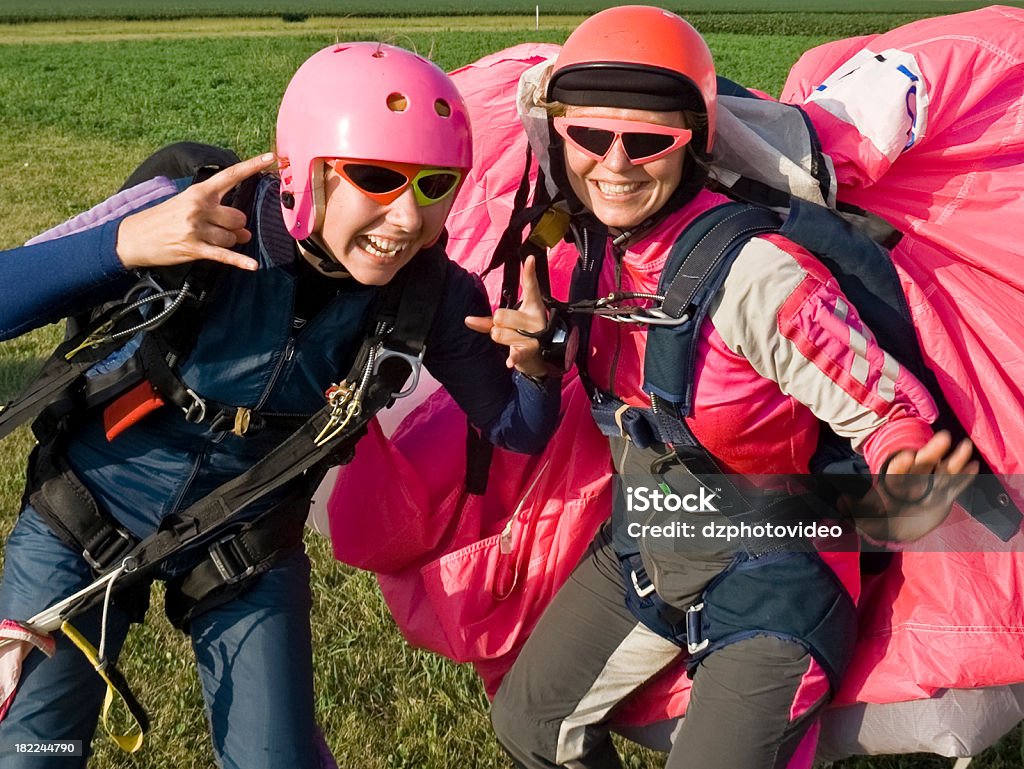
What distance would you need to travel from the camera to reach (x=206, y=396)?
8.55 feet

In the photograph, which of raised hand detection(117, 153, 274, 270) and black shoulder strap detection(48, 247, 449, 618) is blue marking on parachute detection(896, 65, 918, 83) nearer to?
black shoulder strap detection(48, 247, 449, 618)

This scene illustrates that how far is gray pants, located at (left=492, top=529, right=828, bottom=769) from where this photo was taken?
9.21ft

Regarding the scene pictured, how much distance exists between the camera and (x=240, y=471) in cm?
278

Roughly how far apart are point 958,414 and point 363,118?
1740mm

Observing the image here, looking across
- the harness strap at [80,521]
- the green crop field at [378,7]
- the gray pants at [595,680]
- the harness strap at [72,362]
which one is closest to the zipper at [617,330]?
the gray pants at [595,680]

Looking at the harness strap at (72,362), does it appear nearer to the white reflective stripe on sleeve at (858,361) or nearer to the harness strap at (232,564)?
the harness strap at (232,564)

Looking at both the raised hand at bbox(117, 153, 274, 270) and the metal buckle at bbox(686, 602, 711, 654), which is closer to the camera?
the raised hand at bbox(117, 153, 274, 270)

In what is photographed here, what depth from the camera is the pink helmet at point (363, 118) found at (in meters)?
2.43

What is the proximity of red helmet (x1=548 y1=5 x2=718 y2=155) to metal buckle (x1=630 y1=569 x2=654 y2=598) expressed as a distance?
127 cm

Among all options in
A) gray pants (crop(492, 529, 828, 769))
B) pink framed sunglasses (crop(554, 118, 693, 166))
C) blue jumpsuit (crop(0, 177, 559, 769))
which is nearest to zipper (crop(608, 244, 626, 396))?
blue jumpsuit (crop(0, 177, 559, 769))

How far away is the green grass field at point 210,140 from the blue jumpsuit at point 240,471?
2.39 ft

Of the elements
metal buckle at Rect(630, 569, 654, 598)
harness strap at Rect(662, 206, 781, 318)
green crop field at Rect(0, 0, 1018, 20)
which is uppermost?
harness strap at Rect(662, 206, 781, 318)

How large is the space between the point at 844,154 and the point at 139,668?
3.15 metres

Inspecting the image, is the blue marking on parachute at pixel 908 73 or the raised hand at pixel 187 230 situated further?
the blue marking on parachute at pixel 908 73
